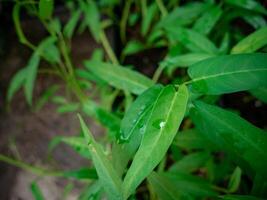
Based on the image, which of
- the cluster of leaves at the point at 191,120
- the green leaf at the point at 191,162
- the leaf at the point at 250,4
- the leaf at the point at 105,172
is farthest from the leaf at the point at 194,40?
the leaf at the point at 105,172

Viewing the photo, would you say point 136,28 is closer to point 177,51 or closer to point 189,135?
point 177,51

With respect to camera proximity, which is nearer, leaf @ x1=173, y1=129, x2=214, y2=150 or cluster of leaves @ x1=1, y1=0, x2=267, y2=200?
cluster of leaves @ x1=1, y1=0, x2=267, y2=200

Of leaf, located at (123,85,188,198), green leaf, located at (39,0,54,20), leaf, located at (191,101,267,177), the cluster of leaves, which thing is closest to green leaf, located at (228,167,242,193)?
the cluster of leaves

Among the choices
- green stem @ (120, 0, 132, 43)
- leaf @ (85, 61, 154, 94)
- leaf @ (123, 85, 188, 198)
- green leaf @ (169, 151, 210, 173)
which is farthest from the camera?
green stem @ (120, 0, 132, 43)

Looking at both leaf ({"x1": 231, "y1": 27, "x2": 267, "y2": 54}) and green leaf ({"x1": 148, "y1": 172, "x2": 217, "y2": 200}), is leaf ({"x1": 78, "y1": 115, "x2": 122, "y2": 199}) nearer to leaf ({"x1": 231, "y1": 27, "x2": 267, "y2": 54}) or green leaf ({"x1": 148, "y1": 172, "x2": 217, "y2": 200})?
green leaf ({"x1": 148, "y1": 172, "x2": 217, "y2": 200})

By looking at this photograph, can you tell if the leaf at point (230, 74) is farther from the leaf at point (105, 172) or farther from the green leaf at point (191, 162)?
the green leaf at point (191, 162)

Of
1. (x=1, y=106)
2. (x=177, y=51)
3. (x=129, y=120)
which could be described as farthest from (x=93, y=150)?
(x=1, y=106)
